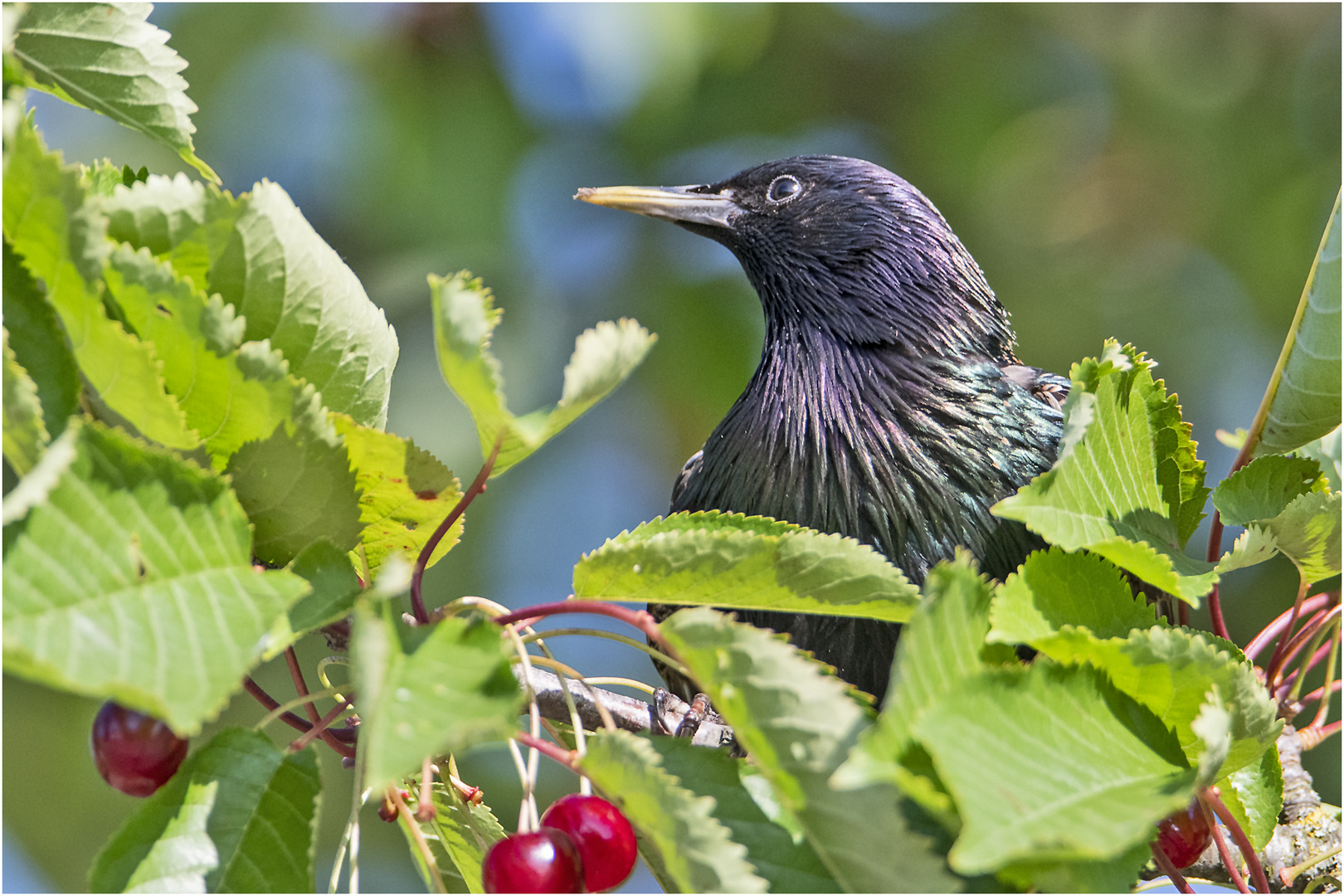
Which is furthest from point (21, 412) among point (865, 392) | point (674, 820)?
point (865, 392)

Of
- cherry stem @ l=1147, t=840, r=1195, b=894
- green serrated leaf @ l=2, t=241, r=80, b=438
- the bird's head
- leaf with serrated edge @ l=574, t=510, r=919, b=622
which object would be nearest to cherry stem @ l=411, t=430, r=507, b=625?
leaf with serrated edge @ l=574, t=510, r=919, b=622

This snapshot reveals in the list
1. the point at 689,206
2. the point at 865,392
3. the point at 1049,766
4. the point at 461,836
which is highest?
the point at 689,206

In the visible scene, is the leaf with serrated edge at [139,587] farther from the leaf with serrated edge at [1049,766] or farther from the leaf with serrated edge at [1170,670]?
the leaf with serrated edge at [1170,670]

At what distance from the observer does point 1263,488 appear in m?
1.25

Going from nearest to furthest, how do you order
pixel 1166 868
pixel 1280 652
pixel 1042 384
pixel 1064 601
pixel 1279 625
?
1. pixel 1064 601
2. pixel 1166 868
3. pixel 1280 652
4. pixel 1279 625
5. pixel 1042 384

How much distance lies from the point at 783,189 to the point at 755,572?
6.69 ft

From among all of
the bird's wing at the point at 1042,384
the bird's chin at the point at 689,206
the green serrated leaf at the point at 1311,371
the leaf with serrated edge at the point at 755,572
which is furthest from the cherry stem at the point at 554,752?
the bird's chin at the point at 689,206

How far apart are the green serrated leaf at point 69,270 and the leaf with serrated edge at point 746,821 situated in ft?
1.70

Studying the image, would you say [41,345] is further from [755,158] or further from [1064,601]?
[755,158]

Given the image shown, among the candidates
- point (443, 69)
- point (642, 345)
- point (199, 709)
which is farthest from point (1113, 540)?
point (443, 69)

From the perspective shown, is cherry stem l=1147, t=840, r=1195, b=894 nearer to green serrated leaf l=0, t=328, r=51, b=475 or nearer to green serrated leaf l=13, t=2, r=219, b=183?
green serrated leaf l=0, t=328, r=51, b=475

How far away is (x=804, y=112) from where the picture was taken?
210 inches

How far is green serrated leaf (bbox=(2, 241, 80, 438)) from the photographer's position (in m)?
0.95

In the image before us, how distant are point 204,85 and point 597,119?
1.63 m
